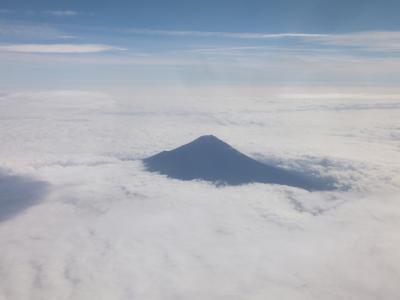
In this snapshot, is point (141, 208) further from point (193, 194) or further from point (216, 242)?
point (216, 242)

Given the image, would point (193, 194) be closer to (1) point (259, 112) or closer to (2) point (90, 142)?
(2) point (90, 142)

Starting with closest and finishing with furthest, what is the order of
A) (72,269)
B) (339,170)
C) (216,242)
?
(72,269), (216,242), (339,170)

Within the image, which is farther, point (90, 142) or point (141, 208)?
point (90, 142)

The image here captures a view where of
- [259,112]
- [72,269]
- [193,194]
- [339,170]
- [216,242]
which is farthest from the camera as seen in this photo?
[259,112]

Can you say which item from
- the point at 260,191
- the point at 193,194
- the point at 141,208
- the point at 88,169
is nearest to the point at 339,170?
the point at 260,191

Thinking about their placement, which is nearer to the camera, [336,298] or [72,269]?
[336,298]

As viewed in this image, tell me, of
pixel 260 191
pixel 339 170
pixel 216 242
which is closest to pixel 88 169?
pixel 260 191
